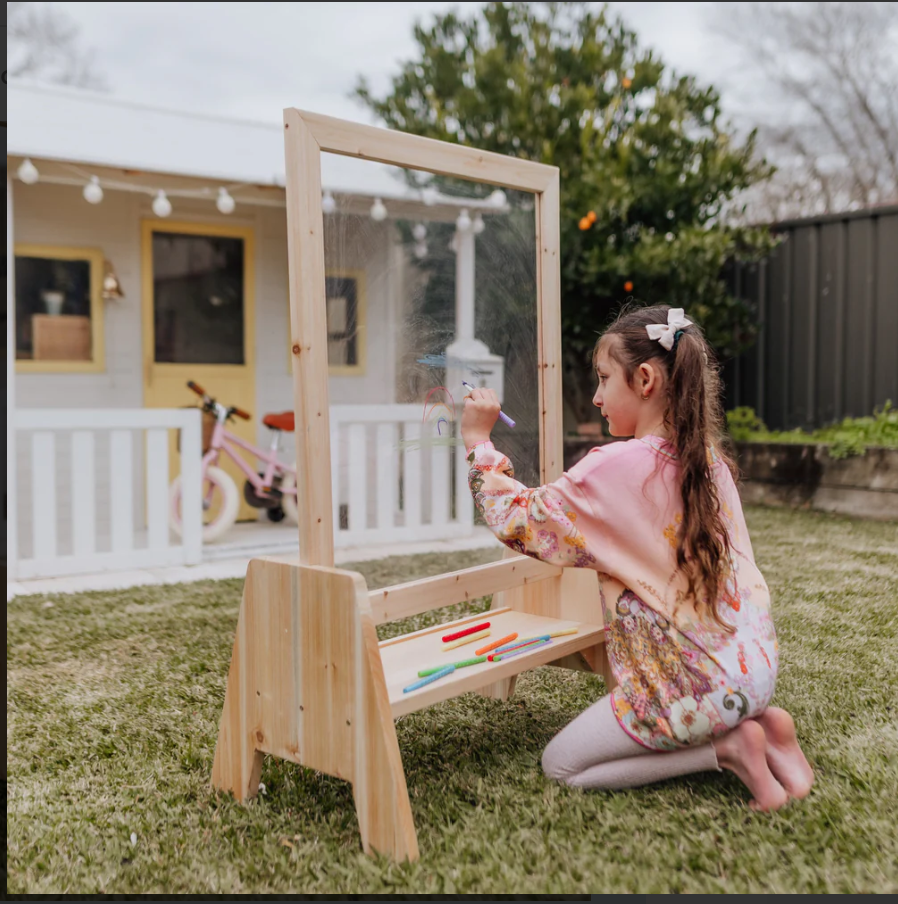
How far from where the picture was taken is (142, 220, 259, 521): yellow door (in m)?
6.42

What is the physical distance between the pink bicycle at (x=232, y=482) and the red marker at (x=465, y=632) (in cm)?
327

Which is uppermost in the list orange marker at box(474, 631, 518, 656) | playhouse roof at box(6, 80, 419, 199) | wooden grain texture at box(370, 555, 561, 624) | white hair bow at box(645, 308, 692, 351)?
playhouse roof at box(6, 80, 419, 199)

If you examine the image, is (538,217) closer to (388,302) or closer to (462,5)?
(388,302)

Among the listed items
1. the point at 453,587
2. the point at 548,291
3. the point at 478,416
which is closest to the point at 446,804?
the point at 453,587

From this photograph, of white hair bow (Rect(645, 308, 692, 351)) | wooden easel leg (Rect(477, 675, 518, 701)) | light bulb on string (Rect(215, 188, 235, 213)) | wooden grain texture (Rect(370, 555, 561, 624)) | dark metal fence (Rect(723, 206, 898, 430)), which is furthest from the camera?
dark metal fence (Rect(723, 206, 898, 430))

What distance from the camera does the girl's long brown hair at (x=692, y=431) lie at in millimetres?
2037

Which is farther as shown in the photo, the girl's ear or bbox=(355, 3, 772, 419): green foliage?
bbox=(355, 3, 772, 419): green foliage

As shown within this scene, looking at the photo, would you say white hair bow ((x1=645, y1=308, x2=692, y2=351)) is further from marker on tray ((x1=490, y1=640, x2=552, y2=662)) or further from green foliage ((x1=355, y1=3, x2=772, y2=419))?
green foliage ((x1=355, y1=3, x2=772, y2=419))

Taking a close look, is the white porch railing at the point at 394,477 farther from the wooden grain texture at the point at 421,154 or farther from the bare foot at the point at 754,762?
the bare foot at the point at 754,762

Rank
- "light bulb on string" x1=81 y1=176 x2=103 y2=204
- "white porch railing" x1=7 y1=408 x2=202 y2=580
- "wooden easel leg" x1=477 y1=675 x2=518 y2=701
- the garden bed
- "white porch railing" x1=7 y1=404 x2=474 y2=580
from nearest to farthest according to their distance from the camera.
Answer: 1. "wooden easel leg" x1=477 y1=675 x2=518 y2=701
2. "white porch railing" x1=7 y1=404 x2=474 y2=580
3. "white porch railing" x1=7 y1=408 x2=202 y2=580
4. "light bulb on string" x1=81 y1=176 x2=103 y2=204
5. the garden bed

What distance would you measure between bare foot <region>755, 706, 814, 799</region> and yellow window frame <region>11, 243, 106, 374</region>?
5299 millimetres

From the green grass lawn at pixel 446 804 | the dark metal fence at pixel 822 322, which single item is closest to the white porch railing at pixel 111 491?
the green grass lawn at pixel 446 804

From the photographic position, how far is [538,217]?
9.07ft

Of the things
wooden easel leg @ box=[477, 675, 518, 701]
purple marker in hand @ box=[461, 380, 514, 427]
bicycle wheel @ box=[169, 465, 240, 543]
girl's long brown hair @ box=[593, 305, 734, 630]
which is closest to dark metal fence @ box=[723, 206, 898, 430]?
bicycle wheel @ box=[169, 465, 240, 543]
